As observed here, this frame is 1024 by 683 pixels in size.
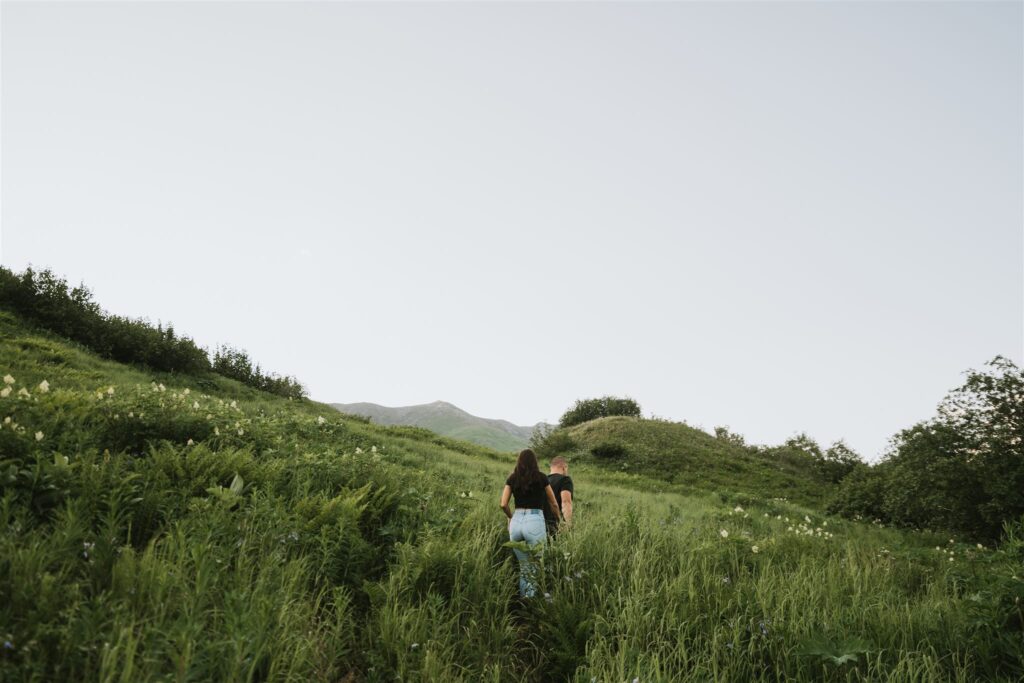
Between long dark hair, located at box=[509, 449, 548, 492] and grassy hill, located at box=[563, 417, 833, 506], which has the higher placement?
long dark hair, located at box=[509, 449, 548, 492]

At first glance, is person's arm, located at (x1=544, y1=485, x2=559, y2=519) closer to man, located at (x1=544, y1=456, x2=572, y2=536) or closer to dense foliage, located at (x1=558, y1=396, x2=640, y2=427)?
man, located at (x1=544, y1=456, x2=572, y2=536)

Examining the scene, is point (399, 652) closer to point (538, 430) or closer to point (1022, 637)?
point (1022, 637)

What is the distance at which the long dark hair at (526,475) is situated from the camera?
6547mm

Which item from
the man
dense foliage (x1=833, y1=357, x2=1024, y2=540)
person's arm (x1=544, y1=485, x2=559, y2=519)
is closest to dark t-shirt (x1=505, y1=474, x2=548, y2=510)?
person's arm (x1=544, y1=485, x2=559, y2=519)

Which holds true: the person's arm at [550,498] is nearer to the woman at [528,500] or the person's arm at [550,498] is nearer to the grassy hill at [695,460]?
the woman at [528,500]

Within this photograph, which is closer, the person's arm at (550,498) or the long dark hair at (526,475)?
the long dark hair at (526,475)

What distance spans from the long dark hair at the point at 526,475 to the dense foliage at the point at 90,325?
1782 cm

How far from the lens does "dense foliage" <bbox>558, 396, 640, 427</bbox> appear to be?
52.5m

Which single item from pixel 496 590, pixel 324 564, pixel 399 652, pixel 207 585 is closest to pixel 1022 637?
pixel 496 590

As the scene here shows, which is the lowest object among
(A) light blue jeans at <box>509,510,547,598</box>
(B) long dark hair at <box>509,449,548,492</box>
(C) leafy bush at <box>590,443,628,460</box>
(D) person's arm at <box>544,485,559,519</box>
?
(C) leafy bush at <box>590,443,628,460</box>

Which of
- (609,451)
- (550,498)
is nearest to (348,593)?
(550,498)

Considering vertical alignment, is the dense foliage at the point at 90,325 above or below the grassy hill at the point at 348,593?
above

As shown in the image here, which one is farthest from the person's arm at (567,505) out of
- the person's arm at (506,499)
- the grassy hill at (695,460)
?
the grassy hill at (695,460)

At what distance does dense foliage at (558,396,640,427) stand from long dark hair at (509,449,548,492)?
46.4m
